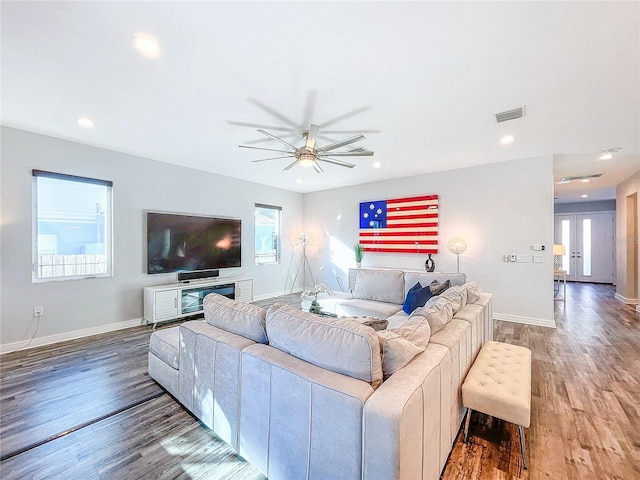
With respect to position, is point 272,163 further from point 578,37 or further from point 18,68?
point 578,37

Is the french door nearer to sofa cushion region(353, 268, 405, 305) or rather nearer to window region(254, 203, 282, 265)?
sofa cushion region(353, 268, 405, 305)

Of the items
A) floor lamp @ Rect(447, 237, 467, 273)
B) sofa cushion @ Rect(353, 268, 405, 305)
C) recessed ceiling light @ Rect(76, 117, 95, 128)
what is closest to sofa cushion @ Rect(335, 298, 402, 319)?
sofa cushion @ Rect(353, 268, 405, 305)

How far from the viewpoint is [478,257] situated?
491 cm

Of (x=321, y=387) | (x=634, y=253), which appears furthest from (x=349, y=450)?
(x=634, y=253)

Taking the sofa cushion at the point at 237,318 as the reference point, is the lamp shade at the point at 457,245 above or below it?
above

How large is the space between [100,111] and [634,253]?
371 inches

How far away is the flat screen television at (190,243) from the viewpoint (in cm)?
450

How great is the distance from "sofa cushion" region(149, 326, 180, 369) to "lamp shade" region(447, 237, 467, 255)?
4394 mm

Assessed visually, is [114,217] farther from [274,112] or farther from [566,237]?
[566,237]

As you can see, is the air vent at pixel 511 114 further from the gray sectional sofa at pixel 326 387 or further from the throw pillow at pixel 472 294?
the gray sectional sofa at pixel 326 387

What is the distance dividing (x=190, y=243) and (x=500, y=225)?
5516 millimetres

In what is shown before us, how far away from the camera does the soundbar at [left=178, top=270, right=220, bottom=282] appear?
484 centimetres

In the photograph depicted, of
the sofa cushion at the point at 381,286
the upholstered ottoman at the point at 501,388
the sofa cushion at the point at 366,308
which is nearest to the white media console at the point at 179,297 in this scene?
the sofa cushion at the point at 366,308

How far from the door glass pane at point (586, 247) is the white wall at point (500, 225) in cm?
633
